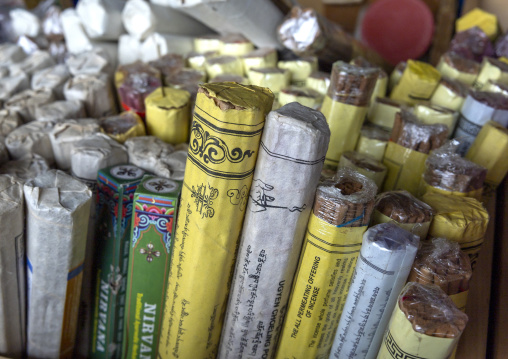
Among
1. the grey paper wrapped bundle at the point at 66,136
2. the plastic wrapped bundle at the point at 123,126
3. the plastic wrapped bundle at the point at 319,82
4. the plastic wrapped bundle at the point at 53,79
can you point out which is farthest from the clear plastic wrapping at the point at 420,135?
the plastic wrapped bundle at the point at 53,79

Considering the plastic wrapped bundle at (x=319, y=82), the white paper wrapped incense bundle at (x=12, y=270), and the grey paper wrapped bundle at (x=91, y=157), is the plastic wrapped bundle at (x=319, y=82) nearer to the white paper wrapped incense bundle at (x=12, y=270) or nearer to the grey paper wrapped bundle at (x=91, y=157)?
the grey paper wrapped bundle at (x=91, y=157)

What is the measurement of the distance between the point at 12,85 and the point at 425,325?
1616 millimetres

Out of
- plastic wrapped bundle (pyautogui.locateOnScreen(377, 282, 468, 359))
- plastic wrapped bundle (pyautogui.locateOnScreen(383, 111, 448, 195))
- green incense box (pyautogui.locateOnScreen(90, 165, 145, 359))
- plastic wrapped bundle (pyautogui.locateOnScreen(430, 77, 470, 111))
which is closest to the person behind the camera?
plastic wrapped bundle (pyautogui.locateOnScreen(377, 282, 468, 359))

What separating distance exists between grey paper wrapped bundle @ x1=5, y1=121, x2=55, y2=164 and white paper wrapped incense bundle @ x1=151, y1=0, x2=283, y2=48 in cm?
74

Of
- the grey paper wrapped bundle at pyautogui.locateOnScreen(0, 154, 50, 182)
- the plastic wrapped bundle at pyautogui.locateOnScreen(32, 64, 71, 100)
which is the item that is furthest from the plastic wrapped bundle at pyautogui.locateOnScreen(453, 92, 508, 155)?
the plastic wrapped bundle at pyautogui.locateOnScreen(32, 64, 71, 100)

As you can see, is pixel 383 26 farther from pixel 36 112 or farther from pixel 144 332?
pixel 144 332

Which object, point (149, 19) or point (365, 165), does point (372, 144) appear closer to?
point (365, 165)

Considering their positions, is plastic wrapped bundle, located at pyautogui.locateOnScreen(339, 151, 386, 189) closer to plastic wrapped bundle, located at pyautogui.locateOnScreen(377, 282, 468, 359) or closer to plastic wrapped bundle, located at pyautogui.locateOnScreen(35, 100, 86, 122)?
plastic wrapped bundle, located at pyautogui.locateOnScreen(377, 282, 468, 359)

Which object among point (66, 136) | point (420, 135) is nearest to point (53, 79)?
point (66, 136)

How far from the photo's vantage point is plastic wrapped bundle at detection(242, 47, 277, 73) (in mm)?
1594

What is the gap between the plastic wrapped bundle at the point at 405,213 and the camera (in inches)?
32.4

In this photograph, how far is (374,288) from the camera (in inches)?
29.7

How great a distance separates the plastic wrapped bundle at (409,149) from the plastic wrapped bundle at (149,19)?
1.19 meters

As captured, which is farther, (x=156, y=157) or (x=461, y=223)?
(x=156, y=157)
